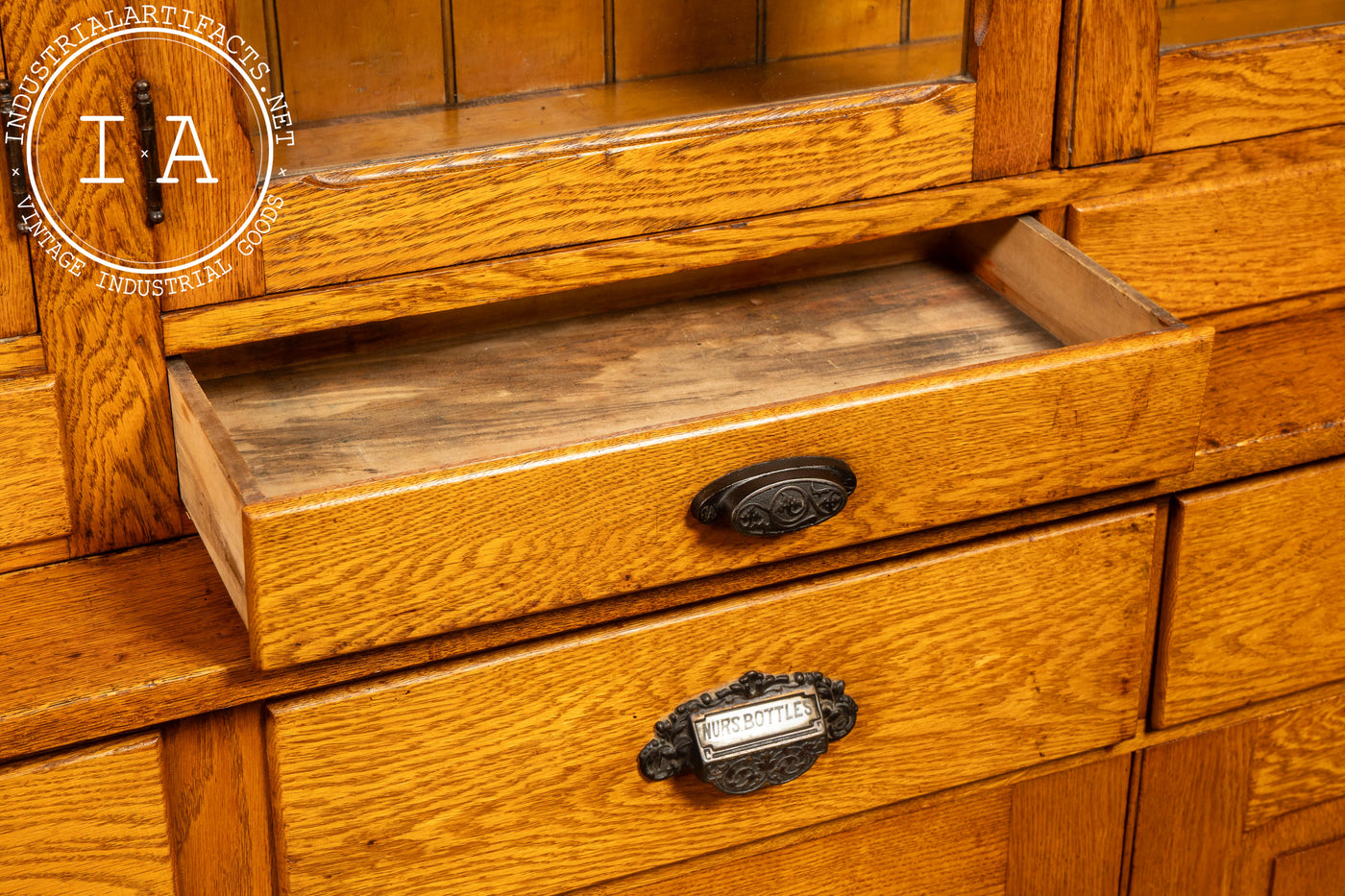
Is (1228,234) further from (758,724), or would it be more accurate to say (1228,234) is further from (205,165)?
(205,165)

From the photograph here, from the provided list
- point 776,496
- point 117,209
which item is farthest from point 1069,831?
point 117,209

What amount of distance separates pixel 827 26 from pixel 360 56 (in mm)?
326

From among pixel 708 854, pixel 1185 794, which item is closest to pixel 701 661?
pixel 708 854

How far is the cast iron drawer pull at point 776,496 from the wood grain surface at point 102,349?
1.08 feet

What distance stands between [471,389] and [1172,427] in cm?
43

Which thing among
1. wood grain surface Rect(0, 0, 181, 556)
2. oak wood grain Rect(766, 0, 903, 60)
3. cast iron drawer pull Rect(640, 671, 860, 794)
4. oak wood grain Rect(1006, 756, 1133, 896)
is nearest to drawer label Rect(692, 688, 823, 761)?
cast iron drawer pull Rect(640, 671, 860, 794)

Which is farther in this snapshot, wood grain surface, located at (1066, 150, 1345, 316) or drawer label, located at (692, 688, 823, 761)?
wood grain surface, located at (1066, 150, 1345, 316)

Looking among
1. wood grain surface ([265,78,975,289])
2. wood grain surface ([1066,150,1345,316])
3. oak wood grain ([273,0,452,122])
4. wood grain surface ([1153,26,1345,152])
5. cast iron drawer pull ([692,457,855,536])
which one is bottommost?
cast iron drawer pull ([692,457,855,536])

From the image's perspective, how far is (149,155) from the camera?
83 cm

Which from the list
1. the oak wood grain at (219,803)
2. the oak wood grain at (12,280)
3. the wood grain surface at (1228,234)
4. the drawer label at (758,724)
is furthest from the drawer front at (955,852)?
the oak wood grain at (12,280)

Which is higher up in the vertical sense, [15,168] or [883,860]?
[15,168]

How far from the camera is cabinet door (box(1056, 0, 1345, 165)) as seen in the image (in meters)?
1.04

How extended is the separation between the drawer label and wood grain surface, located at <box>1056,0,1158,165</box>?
16.9 inches

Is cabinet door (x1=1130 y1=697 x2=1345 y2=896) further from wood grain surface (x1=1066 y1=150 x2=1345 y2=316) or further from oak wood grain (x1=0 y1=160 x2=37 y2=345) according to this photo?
oak wood grain (x1=0 y1=160 x2=37 y2=345)
